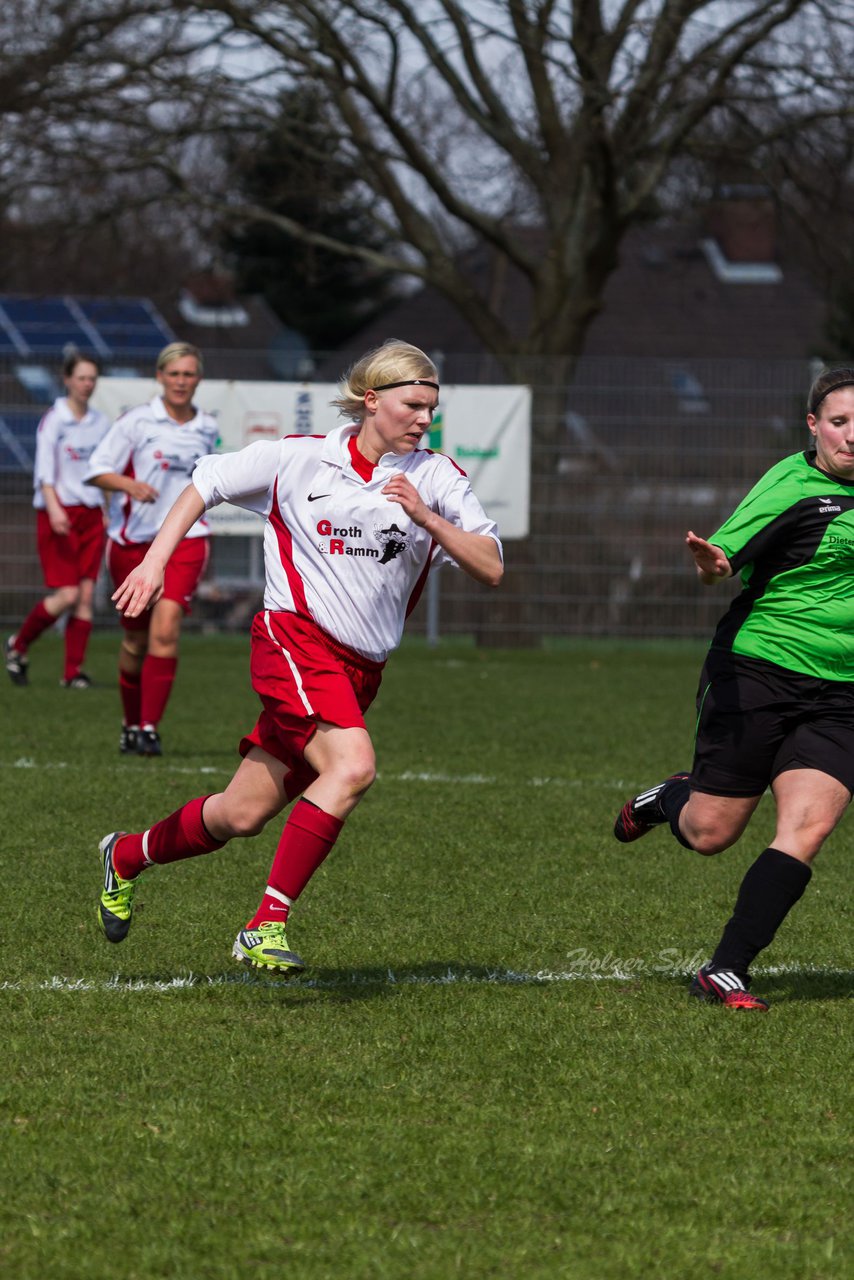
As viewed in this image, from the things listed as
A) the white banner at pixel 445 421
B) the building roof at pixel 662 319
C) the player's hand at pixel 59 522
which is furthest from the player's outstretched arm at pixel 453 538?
the building roof at pixel 662 319

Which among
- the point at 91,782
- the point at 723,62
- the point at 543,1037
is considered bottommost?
the point at 91,782

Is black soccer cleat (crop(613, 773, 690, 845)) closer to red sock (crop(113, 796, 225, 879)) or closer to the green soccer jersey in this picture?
the green soccer jersey

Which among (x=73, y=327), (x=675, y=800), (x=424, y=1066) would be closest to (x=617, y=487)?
(x=675, y=800)

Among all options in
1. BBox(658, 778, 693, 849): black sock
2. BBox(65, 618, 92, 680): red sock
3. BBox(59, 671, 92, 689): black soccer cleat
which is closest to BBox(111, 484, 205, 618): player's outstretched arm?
BBox(658, 778, 693, 849): black sock

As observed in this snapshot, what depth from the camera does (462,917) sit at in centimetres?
627

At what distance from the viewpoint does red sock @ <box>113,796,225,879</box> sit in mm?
5398

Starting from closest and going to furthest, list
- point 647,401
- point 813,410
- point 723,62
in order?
point 813,410 < point 647,401 < point 723,62

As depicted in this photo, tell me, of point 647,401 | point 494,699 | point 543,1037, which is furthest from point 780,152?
point 543,1037

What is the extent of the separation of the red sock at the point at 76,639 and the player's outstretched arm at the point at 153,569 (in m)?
9.56

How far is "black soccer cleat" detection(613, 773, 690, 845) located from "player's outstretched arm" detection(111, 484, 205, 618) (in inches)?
69.2

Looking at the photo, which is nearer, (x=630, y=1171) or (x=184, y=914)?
(x=630, y=1171)

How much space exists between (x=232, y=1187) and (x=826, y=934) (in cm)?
306

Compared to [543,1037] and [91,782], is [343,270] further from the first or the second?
[543,1037]

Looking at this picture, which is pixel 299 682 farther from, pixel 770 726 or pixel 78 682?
pixel 78 682
